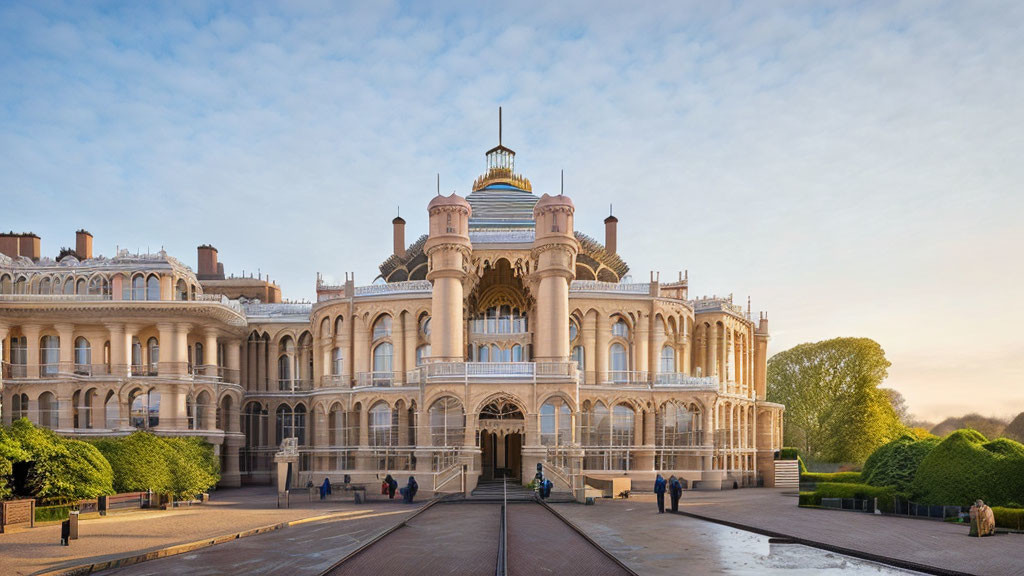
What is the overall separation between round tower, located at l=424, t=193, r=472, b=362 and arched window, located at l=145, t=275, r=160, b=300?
67.8 feet

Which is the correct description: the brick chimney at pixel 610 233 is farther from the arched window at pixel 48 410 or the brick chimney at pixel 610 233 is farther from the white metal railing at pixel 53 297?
the arched window at pixel 48 410

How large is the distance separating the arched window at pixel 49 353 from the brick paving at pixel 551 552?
38.1m

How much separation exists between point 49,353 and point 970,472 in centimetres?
5499

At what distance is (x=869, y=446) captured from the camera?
6638 cm

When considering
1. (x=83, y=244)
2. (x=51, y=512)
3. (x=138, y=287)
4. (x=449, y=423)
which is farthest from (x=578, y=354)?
(x=83, y=244)

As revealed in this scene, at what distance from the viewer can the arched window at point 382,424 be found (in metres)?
55.0

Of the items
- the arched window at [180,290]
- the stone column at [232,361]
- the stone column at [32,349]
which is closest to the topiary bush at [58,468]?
the stone column at [32,349]

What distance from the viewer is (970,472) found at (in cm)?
3147

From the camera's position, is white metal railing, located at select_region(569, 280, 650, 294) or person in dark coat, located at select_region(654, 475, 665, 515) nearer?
person in dark coat, located at select_region(654, 475, 665, 515)

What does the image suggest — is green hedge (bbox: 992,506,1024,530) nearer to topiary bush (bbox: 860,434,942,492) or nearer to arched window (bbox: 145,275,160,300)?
topiary bush (bbox: 860,434,942,492)

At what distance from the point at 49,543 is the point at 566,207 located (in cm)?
3280

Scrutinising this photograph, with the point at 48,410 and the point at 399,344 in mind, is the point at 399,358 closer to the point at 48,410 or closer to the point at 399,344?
the point at 399,344

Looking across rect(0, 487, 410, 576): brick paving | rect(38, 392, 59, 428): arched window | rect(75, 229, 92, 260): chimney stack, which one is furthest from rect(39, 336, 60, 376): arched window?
rect(0, 487, 410, 576): brick paving

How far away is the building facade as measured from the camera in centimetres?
5003
